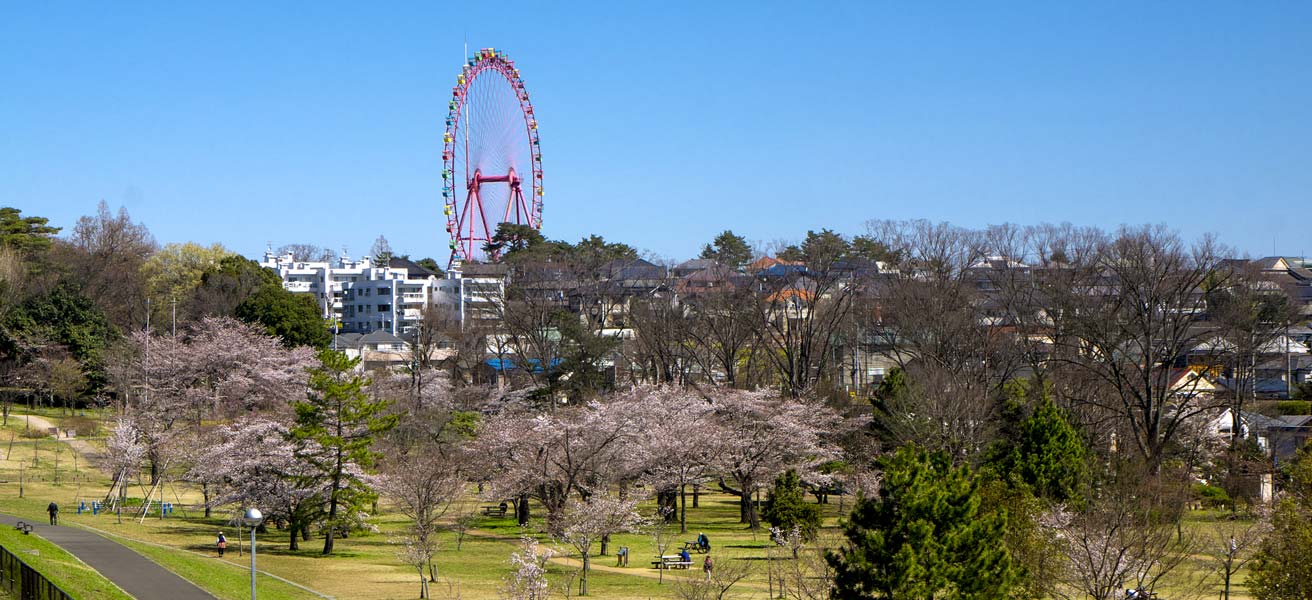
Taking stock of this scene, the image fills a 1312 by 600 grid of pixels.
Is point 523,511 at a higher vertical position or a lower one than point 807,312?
lower

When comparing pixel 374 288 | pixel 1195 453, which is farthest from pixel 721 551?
pixel 374 288

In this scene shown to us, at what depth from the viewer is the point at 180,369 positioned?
56062mm

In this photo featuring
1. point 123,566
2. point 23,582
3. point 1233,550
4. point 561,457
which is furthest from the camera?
point 561,457

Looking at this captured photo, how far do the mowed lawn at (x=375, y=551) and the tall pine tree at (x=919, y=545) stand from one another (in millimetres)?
5978

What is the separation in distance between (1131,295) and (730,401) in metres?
16.0

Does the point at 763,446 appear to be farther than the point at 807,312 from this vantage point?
No

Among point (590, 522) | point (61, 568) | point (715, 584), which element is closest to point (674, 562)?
point (590, 522)

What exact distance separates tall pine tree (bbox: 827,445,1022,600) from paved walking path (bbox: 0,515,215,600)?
450 inches

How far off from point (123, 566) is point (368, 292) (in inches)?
3015

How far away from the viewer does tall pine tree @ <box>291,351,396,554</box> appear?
34688 mm

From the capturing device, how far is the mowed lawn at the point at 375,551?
28719 mm

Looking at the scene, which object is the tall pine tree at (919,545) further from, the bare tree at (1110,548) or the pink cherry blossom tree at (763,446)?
the pink cherry blossom tree at (763,446)

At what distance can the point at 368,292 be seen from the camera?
10231 centimetres

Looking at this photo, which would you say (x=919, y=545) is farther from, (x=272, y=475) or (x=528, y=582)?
(x=272, y=475)
